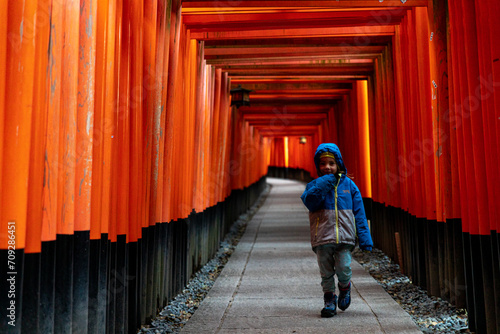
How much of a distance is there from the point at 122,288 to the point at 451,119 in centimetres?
324

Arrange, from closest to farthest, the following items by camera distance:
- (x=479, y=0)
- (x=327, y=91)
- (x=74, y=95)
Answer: (x=74, y=95)
(x=479, y=0)
(x=327, y=91)

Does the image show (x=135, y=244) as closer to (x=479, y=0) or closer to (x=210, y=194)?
(x=479, y=0)

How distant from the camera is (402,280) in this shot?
6.02m

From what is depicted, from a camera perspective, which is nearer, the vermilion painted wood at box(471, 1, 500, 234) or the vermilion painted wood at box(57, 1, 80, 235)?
the vermilion painted wood at box(57, 1, 80, 235)

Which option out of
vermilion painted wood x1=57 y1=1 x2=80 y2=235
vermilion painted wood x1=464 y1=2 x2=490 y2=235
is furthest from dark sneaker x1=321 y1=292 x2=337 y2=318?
vermilion painted wood x1=57 y1=1 x2=80 y2=235

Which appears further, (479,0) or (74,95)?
(479,0)

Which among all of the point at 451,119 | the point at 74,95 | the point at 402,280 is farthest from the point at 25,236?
the point at 402,280

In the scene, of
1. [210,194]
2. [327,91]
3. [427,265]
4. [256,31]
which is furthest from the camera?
[327,91]

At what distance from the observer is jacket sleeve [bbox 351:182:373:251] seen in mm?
4242

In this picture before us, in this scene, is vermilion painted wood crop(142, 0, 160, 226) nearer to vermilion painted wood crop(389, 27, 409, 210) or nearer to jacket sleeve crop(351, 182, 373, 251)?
jacket sleeve crop(351, 182, 373, 251)

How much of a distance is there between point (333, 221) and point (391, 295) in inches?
66.3

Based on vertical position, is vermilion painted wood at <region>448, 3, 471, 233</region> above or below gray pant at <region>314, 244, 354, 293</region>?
above

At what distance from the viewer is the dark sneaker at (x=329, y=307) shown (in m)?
4.34

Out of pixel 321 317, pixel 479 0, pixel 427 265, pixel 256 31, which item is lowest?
pixel 321 317
